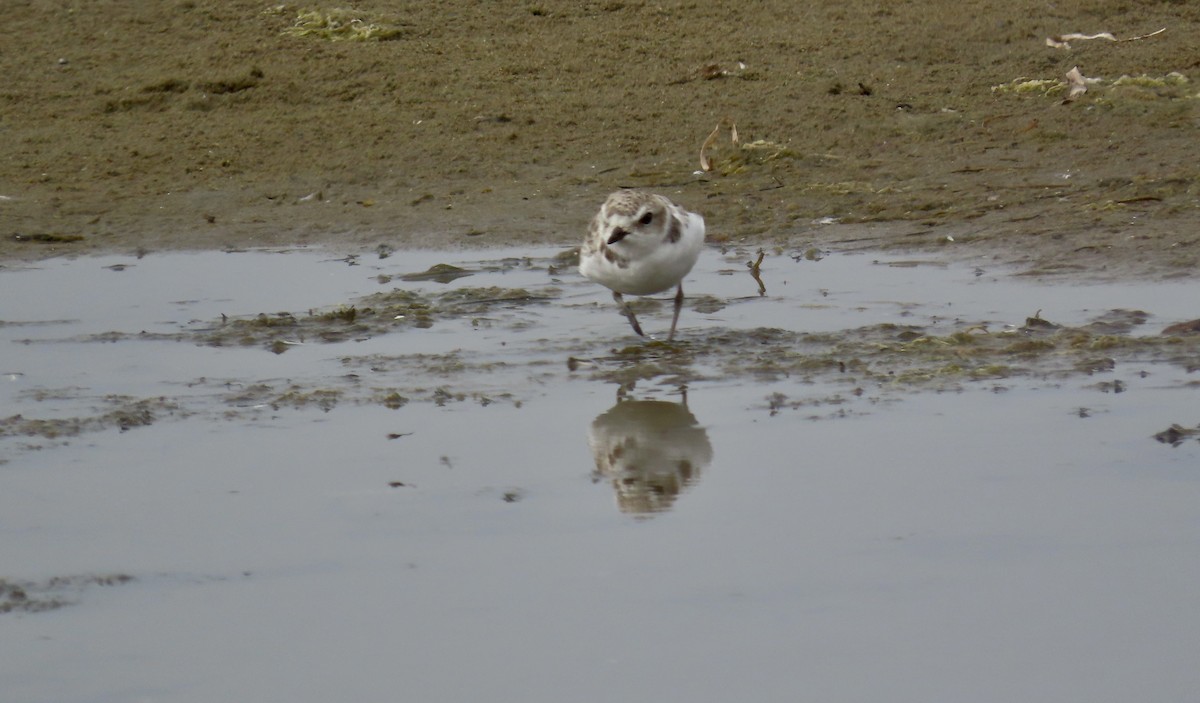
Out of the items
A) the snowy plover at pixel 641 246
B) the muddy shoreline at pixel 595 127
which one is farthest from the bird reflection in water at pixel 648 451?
the muddy shoreline at pixel 595 127

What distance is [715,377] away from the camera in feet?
23.8

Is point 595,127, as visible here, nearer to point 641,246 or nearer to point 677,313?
point 677,313

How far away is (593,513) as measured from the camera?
548cm

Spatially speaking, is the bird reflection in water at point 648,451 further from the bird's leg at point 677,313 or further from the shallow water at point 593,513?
the bird's leg at point 677,313

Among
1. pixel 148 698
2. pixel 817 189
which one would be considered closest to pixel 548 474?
pixel 148 698

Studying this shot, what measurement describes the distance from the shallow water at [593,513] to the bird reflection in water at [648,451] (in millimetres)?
19

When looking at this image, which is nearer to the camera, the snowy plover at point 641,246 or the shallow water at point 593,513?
the shallow water at point 593,513

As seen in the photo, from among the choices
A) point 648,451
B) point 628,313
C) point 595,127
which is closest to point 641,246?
point 628,313

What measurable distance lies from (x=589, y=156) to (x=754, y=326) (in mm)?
4035

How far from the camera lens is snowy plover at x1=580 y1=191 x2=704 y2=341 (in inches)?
307

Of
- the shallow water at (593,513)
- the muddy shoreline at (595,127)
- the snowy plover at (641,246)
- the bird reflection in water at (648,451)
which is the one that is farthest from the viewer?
the muddy shoreline at (595,127)

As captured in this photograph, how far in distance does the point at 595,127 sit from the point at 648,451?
6.46 metres

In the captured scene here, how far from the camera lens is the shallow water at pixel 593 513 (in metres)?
4.30

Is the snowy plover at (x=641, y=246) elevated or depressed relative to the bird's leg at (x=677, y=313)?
elevated
